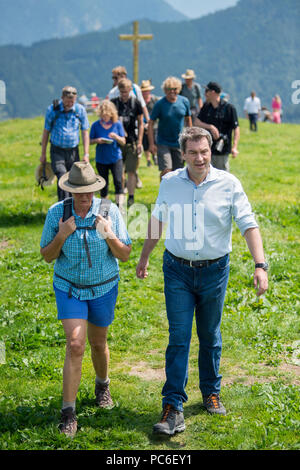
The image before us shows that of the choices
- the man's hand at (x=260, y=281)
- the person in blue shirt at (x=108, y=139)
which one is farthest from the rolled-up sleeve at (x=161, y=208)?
the person in blue shirt at (x=108, y=139)

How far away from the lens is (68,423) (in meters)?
5.18

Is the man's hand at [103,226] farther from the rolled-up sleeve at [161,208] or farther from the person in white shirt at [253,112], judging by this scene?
the person in white shirt at [253,112]

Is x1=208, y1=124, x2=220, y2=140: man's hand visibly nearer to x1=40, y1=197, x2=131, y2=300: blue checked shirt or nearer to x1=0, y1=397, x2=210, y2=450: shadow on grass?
x1=40, y1=197, x2=131, y2=300: blue checked shirt

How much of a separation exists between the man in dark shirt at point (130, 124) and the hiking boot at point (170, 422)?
793 centimetres


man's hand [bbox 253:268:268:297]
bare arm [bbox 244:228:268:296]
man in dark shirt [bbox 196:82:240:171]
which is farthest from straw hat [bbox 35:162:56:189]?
man's hand [bbox 253:268:268:297]

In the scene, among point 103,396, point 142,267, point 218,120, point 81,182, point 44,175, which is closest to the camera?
point 81,182

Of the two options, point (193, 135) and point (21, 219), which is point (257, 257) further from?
point (21, 219)

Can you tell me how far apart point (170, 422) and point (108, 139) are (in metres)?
7.19

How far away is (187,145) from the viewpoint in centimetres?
520

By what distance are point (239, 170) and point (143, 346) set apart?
12342mm

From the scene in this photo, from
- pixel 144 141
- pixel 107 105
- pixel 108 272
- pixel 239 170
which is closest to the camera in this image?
pixel 108 272

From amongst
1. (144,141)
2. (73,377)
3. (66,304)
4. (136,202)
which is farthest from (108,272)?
(144,141)

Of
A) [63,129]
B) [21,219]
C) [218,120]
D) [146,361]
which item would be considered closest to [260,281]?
[146,361]
